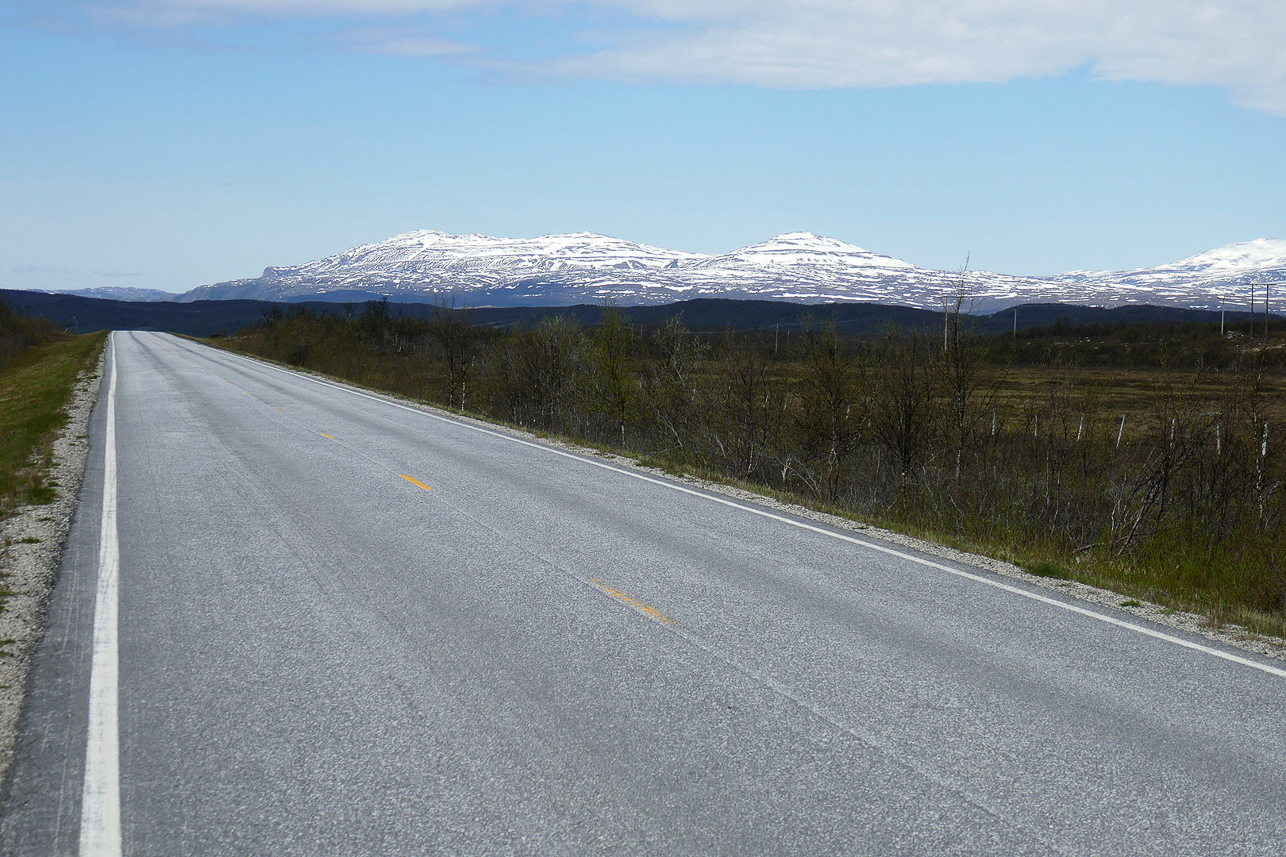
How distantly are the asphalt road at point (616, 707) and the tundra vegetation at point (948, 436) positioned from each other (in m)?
2.44

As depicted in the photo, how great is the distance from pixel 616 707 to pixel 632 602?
197 centimetres

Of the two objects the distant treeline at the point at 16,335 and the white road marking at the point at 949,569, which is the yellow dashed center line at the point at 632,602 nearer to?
the white road marking at the point at 949,569

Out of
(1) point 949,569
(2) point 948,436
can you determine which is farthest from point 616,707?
(2) point 948,436

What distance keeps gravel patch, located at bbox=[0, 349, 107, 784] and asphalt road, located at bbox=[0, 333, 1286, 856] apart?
120mm

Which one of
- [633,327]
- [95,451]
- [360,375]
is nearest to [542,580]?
[95,451]

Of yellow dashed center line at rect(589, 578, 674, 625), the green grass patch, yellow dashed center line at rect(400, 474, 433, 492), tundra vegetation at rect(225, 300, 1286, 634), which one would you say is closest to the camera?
yellow dashed center line at rect(589, 578, 674, 625)

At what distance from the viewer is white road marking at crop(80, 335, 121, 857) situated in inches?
151

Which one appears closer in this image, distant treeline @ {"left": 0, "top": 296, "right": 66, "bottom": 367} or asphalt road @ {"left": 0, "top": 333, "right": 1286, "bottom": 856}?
asphalt road @ {"left": 0, "top": 333, "right": 1286, "bottom": 856}

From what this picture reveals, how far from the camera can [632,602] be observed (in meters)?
6.93

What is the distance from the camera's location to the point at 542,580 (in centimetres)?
756

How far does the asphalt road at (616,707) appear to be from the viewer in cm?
382

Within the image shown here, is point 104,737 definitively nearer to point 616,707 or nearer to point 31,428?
point 616,707

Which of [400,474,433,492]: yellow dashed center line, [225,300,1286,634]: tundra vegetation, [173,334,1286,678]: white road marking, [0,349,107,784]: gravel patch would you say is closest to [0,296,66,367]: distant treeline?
[225,300,1286,634]: tundra vegetation

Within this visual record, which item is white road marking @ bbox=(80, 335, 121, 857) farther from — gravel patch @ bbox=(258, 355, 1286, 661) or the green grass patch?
gravel patch @ bbox=(258, 355, 1286, 661)
